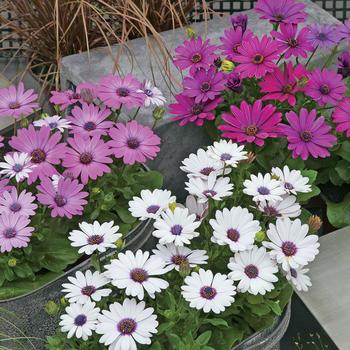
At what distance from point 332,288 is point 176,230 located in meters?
0.46

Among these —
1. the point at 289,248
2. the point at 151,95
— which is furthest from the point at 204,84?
the point at 289,248

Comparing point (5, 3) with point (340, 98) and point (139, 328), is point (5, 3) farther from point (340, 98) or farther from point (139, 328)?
point (139, 328)

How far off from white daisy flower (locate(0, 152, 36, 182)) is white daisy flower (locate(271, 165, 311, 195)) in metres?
0.45

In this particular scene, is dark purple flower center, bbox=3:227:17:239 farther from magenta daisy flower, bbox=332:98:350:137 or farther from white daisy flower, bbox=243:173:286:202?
magenta daisy flower, bbox=332:98:350:137

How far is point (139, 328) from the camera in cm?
134

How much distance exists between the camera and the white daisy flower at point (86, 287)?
4.54ft

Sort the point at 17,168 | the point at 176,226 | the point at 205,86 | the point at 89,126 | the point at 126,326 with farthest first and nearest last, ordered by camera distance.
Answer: the point at 205,86, the point at 89,126, the point at 17,168, the point at 176,226, the point at 126,326

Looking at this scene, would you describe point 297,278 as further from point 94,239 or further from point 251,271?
point 94,239

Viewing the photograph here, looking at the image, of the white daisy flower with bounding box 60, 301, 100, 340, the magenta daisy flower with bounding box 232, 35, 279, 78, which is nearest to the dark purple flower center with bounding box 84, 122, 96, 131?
the magenta daisy flower with bounding box 232, 35, 279, 78

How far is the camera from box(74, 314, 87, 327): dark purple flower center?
1355 millimetres

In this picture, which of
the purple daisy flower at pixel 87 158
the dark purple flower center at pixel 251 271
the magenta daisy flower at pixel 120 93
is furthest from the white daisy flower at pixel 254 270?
the magenta daisy flower at pixel 120 93

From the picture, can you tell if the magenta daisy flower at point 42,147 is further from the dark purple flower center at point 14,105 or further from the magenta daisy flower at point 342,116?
the magenta daisy flower at point 342,116

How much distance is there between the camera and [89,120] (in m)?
1.68

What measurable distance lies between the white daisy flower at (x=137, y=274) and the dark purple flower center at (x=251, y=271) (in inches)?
5.4
